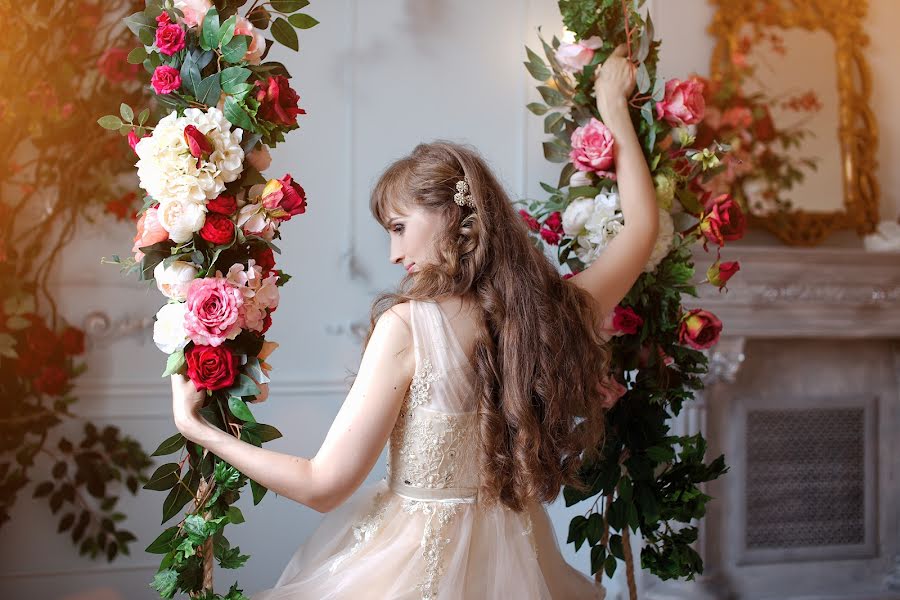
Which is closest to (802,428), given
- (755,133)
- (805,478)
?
(805,478)

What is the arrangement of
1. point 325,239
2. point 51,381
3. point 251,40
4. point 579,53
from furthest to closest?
1. point 325,239
2. point 51,381
3. point 579,53
4. point 251,40

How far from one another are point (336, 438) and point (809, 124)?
2592 millimetres

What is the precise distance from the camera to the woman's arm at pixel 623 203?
1950 millimetres

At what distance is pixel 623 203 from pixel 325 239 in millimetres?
1209

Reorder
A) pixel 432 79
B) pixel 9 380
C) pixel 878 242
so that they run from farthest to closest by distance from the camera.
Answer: pixel 878 242, pixel 432 79, pixel 9 380

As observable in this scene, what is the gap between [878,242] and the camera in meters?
3.25

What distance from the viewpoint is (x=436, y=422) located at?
164cm

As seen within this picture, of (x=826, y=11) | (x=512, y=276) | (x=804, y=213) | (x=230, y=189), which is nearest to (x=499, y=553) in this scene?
(x=512, y=276)

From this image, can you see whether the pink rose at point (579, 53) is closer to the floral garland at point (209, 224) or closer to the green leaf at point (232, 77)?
the floral garland at point (209, 224)

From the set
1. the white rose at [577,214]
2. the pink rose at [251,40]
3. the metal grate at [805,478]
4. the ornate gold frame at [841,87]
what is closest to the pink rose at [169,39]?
the pink rose at [251,40]

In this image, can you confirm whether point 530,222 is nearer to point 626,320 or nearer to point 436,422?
point 626,320

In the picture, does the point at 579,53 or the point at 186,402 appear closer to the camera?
the point at 186,402

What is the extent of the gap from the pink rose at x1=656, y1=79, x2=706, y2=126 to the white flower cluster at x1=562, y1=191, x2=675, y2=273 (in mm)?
227

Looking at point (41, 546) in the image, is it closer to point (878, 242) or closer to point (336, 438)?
point (336, 438)
